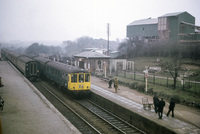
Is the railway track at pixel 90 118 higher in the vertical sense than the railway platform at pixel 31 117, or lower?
lower

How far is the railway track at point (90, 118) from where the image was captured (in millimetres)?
12891

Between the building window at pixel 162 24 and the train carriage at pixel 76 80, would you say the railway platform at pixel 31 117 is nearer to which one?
the train carriage at pixel 76 80

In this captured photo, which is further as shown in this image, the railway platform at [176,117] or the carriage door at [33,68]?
the carriage door at [33,68]

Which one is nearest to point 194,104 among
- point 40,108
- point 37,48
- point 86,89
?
point 86,89

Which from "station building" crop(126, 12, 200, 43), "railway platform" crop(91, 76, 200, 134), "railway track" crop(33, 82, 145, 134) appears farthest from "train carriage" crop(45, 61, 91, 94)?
"station building" crop(126, 12, 200, 43)

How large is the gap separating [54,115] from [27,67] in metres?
17.3

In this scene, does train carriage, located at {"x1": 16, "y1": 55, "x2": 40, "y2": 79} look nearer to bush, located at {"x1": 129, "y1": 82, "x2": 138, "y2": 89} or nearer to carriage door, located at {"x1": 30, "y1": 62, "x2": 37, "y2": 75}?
carriage door, located at {"x1": 30, "y1": 62, "x2": 37, "y2": 75}

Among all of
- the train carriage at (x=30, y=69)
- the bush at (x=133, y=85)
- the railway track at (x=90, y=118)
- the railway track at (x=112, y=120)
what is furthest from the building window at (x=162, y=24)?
the railway track at (x=112, y=120)

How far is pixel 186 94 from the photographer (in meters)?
18.8

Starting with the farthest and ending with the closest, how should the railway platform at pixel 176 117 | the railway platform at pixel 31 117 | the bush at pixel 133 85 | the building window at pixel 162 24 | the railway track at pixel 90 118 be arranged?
1. the building window at pixel 162 24
2. the bush at pixel 133 85
3. the railway track at pixel 90 118
4. the railway platform at pixel 176 117
5. the railway platform at pixel 31 117

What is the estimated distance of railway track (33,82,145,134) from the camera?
508 inches

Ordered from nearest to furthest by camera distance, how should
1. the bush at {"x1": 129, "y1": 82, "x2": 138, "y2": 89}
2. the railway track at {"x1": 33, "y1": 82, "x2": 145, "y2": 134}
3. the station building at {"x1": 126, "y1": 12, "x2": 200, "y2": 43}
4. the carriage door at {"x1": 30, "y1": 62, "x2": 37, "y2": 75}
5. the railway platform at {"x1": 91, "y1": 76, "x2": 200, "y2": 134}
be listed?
1. the railway platform at {"x1": 91, "y1": 76, "x2": 200, "y2": 134}
2. the railway track at {"x1": 33, "y1": 82, "x2": 145, "y2": 134}
3. the bush at {"x1": 129, "y1": 82, "x2": 138, "y2": 89}
4. the carriage door at {"x1": 30, "y1": 62, "x2": 37, "y2": 75}
5. the station building at {"x1": 126, "y1": 12, "x2": 200, "y2": 43}

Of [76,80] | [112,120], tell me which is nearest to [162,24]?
[76,80]

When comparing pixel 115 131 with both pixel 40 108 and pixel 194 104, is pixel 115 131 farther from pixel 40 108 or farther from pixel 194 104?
pixel 194 104
